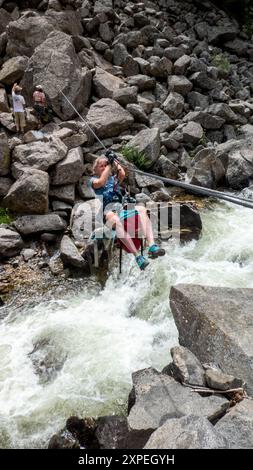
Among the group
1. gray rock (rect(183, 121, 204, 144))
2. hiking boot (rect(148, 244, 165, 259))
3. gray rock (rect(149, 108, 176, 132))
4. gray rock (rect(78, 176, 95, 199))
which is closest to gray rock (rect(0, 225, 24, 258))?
gray rock (rect(78, 176, 95, 199))

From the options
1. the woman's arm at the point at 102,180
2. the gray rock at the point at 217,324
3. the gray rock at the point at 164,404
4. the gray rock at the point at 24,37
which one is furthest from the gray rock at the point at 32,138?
the gray rock at the point at 164,404

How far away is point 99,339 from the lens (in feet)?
22.7

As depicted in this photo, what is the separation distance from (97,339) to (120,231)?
2125 millimetres

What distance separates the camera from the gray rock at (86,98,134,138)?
45.8ft

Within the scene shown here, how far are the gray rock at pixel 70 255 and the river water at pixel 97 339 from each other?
0.77 m

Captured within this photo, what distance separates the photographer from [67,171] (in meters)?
11.3

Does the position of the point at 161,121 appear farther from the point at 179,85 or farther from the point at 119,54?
the point at 119,54

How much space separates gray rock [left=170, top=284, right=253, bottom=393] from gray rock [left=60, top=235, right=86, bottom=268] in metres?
3.70

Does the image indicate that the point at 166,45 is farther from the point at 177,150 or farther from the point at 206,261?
the point at 206,261

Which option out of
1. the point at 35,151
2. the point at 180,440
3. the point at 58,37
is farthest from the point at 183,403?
the point at 58,37

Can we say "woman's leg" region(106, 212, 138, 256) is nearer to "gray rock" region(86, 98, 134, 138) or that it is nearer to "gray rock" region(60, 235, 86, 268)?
"gray rock" region(60, 235, 86, 268)

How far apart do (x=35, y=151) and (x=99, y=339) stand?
6.91 meters

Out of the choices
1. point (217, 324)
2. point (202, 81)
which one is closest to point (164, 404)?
point (217, 324)

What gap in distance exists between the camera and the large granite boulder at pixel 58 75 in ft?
46.9
